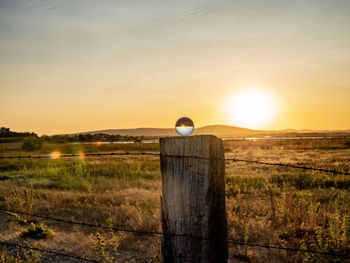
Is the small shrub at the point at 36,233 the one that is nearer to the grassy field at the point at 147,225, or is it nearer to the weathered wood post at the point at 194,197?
the grassy field at the point at 147,225

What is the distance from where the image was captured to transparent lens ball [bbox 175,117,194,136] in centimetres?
189

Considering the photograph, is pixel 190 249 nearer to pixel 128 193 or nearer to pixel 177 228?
pixel 177 228

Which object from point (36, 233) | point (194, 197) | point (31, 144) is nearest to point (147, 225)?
point (36, 233)

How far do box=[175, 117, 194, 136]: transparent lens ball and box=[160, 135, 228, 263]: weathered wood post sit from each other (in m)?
0.13

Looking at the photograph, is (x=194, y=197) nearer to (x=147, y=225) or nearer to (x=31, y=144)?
(x=147, y=225)

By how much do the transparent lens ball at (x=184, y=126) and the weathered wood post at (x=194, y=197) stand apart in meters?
0.13

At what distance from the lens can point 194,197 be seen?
1746mm

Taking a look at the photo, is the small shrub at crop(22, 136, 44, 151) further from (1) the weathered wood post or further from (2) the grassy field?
(1) the weathered wood post

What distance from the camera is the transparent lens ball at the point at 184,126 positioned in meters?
1.89

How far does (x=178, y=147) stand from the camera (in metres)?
1.78

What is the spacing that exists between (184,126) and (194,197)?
0.49 metres

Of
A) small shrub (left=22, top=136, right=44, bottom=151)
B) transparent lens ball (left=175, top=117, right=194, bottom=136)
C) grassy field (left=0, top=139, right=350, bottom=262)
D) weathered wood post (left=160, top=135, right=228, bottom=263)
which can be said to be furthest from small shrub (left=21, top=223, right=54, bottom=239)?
small shrub (left=22, top=136, right=44, bottom=151)

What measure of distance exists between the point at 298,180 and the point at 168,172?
8734 millimetres

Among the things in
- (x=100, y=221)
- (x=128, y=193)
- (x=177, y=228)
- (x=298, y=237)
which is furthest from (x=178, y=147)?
(x=128, y=193)
